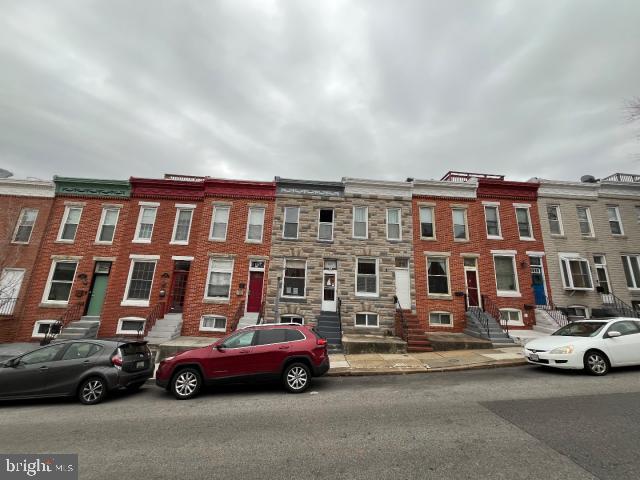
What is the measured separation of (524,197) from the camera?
55.1 ft

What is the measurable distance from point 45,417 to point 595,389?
13.0 metres

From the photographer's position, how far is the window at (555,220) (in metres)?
16.6

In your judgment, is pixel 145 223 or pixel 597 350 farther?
pixel 145 223

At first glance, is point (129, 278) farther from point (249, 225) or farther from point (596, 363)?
point (596, 363)

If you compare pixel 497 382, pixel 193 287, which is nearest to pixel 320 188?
→ pixel 193 287

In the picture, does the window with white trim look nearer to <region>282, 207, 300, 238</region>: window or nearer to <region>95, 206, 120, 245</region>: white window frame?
<region>282, 207, 300, 238</region>: window

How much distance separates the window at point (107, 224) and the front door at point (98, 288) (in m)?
1.49

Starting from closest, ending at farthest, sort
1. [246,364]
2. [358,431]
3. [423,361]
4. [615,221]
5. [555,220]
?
[358,431] < [246,364] < [423,361] < [555,220] < [615,221]

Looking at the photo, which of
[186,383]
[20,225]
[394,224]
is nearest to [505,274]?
[394,224]

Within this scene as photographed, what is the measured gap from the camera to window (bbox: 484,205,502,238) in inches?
647

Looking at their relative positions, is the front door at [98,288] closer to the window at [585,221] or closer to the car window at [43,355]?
the car window at [43,355]

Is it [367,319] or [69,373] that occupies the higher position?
[367,319]

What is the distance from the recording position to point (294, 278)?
15352mm

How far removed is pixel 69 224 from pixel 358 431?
19.8m
